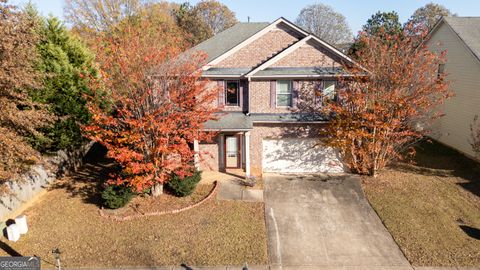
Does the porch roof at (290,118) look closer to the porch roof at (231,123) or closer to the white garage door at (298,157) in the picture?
the porch roof at (231,123)

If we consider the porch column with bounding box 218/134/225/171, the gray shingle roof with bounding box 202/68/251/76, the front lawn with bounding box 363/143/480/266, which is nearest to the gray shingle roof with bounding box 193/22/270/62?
the gray shingle roof with bounding box 202/68/251/76

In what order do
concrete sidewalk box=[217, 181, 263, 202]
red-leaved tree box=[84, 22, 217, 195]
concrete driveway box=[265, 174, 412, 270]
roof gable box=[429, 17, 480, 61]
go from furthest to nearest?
roof gable box=[429, 17, 480, 61] < concrete sidewalk box=[217, 181, 263, 202] < red-leaved tree box=[84, 22, 217, 195] < concrete driveway box=[265, 174, 412, 270]

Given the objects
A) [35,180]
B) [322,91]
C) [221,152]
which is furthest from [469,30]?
[35,180]

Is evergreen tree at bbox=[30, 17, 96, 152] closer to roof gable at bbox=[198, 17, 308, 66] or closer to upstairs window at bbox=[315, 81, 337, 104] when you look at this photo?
roof gable at bbox=[198, 17, 308, 66]

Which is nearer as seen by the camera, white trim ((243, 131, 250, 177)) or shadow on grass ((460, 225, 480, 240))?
shadow on grass ((460, 225, 480, 240))

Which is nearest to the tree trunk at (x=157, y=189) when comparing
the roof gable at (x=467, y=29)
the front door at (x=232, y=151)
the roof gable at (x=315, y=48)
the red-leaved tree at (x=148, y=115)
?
the red-leaved tree at (x=148, y=115)

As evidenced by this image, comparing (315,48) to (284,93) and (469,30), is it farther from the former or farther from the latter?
(469,30)

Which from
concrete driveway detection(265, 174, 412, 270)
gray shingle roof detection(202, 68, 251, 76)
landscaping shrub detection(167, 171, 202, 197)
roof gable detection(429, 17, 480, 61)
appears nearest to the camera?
concrete driveway detection(265, 174, 412, 270)
